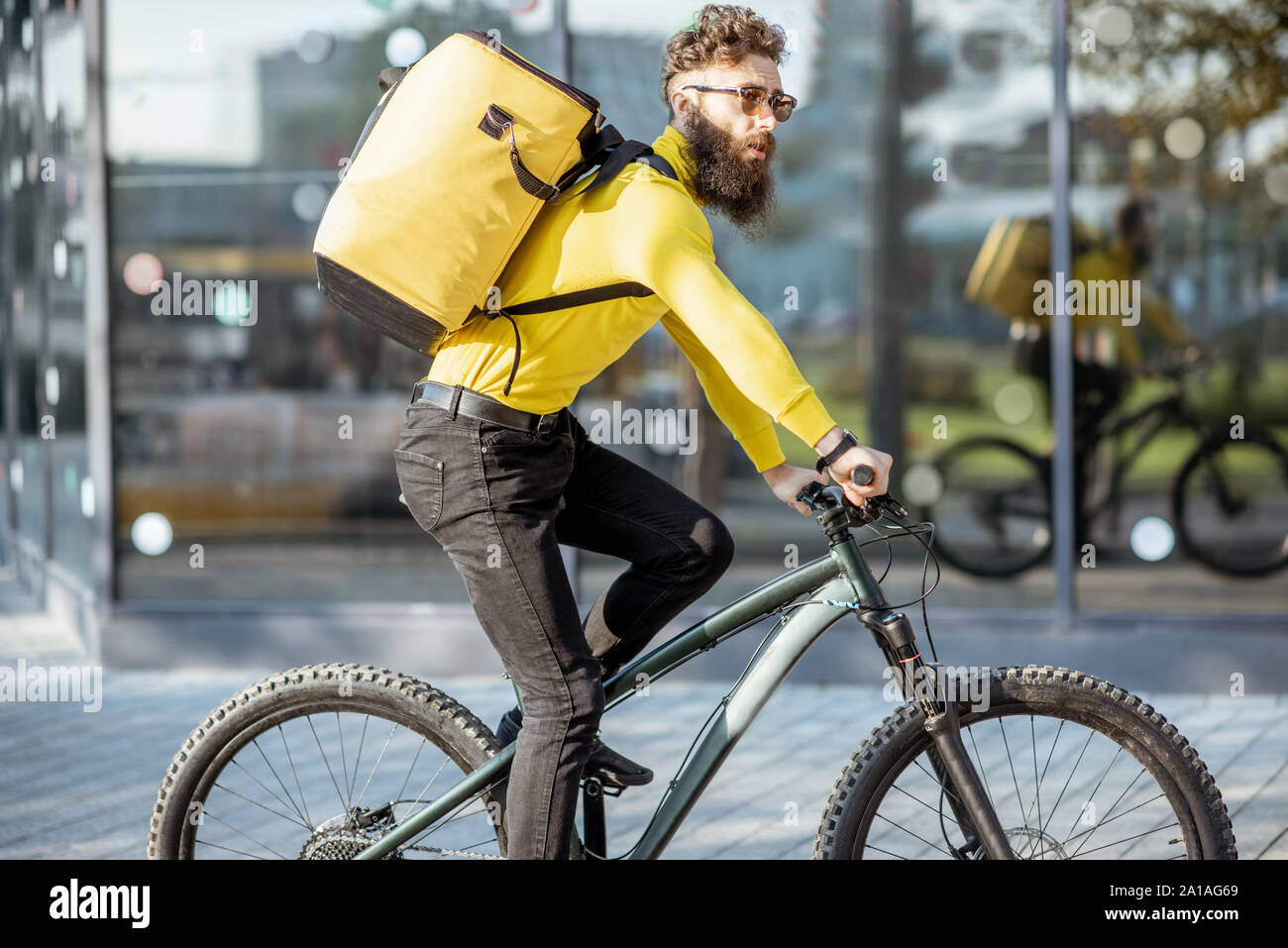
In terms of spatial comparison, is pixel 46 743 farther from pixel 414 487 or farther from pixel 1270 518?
pixel 1270 518

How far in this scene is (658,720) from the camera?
568 centimetres

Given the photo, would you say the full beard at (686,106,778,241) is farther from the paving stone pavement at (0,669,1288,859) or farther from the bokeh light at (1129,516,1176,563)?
the bokeh light at (1129,516,1176,563)

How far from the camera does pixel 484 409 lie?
2.80m

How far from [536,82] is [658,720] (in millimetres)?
3468

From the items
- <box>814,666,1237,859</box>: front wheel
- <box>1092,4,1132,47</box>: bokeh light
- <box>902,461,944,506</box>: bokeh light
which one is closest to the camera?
<box>814,666,1237,859</box>: front wheel

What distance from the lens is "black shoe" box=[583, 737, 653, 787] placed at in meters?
3.00

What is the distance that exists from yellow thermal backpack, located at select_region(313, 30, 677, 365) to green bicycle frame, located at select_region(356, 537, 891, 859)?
0.70 m

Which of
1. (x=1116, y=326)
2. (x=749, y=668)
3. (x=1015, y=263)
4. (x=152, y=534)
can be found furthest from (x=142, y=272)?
(x=749, y=668)

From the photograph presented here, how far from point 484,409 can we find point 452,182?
1.45 feet

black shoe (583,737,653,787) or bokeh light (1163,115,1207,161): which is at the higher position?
bokeh light (1163,115,1207,161)

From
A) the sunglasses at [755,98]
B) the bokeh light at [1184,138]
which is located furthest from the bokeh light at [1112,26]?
the sunglasses at [755,98]

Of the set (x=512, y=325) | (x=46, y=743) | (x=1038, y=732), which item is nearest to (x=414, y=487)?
(x=512, y=325)

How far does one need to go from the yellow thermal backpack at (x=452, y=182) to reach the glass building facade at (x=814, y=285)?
4.00 metres

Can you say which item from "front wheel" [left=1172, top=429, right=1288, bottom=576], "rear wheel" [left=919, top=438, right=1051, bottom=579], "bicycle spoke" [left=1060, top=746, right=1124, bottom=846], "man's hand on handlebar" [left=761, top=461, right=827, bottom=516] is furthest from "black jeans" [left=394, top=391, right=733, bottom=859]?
"front wheel" [left=1172, top=429, right=1288, bottom=576]
